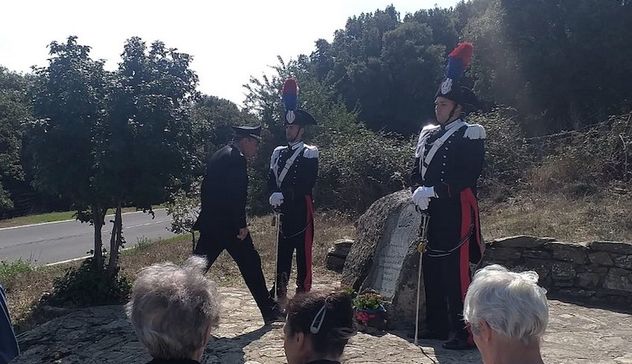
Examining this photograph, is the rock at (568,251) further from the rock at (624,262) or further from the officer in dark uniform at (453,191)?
the officer in dark uniform at (453,191)

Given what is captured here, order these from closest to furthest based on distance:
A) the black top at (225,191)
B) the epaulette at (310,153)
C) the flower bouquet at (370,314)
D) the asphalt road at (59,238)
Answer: the flower bouquet at (370,314) < the black top at (225,191) < the epaulette at (310,153) < the asphalt road at (59,238)

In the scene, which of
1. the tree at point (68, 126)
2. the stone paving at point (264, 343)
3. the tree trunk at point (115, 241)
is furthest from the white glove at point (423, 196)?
the tree trunk at point (115, 241)

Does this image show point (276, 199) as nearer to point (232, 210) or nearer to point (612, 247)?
point (232, 210)

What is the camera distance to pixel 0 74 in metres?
44.0

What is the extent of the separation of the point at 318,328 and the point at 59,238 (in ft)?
52.8

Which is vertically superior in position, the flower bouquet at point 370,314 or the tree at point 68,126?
the tree at point 68,126

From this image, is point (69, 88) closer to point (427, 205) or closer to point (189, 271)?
point (427, 205)

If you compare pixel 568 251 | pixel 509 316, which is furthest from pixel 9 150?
pixel 509 316

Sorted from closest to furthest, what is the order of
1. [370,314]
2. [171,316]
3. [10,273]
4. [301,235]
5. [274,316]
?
[171,316], [370,314], [274,316], [301,235], [10,273]

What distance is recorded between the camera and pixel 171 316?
2.34 meters

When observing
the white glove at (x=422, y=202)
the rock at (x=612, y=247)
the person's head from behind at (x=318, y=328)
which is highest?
the white glove at (x=422, y=202)

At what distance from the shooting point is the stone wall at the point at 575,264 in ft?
22.3

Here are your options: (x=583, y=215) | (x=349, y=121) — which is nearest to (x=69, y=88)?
(x=583, y=215)

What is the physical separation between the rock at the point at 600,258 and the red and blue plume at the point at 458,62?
2.75 metres
